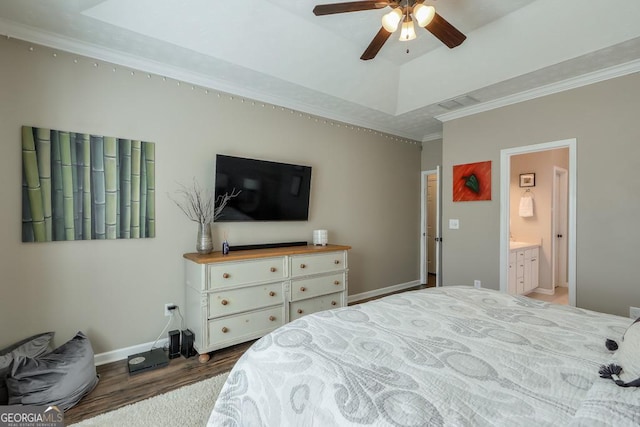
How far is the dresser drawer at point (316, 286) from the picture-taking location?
310cm

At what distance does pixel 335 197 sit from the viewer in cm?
410

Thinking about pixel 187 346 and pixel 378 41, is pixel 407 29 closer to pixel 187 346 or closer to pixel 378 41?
pixel 378 41

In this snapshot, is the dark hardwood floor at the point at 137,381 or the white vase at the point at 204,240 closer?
the dark hardwood floor at the point at 137,381

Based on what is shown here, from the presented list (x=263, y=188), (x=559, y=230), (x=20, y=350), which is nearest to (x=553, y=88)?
(x=559, y=230)

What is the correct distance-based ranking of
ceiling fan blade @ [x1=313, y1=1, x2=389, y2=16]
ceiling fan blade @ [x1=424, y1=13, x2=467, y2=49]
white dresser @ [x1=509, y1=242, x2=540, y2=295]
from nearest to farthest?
ceiling fan blade @ [x1=313, y1=1, x2=389, y2=16] → ceiling fan blade @ [x1=424, y1=13, x2=467, y2=49] → white dresser @ [x1=509, y1=242, x2=540, y2=295]

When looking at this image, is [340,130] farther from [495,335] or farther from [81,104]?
[495,335]

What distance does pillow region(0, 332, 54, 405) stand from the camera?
1.89 metres

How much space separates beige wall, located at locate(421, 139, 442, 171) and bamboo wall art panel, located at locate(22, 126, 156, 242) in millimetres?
4209

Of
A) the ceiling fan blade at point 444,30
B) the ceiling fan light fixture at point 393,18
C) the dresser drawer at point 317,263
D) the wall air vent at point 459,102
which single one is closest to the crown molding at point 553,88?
the wall air vent at point 459,102

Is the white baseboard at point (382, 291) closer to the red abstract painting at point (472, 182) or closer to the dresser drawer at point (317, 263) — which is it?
the dresser drawer at point (317, 263)

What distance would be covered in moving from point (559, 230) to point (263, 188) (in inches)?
191

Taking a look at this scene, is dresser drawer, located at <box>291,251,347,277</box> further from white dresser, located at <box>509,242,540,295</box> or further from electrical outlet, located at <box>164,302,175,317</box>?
white dresser, located at <box>509,242,540,295</box>

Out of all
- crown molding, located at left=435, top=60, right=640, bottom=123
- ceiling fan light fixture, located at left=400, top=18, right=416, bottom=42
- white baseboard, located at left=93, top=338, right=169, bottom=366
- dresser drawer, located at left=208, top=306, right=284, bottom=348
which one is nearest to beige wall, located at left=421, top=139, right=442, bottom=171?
crown molding, located at left=435, top=60, right=640, bottom=123

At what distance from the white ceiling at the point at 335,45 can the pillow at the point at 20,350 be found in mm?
2248
